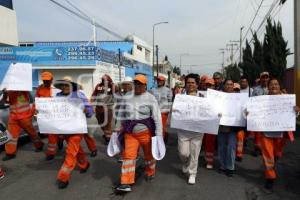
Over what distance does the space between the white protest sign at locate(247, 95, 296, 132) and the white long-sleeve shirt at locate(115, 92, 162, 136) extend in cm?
152

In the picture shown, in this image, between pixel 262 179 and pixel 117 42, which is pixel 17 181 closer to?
pixel 262 179

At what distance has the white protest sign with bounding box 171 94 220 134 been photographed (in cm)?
623

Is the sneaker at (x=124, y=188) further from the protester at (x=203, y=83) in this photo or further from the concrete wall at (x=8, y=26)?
the concrete wall at (x=8, y=26)

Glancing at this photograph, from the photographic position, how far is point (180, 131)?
20.9 feet

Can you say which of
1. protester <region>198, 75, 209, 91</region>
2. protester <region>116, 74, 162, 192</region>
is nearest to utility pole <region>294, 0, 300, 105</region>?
protester <region>198, 75, 209, 91</region>

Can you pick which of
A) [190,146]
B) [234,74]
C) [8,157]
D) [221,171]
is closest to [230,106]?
[190,146]

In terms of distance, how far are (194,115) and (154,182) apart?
4.23ft

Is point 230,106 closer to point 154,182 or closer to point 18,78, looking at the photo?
point 154,182

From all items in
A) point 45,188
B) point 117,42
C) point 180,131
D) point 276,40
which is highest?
point 117,42

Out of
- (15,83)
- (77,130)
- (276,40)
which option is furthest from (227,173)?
(276,40)

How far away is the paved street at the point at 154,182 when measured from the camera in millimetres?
5582

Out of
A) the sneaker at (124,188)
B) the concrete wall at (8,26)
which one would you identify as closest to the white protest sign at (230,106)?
the sneaker at (124,188)

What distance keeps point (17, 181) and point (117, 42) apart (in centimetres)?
4722

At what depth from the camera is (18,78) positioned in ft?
26.2
